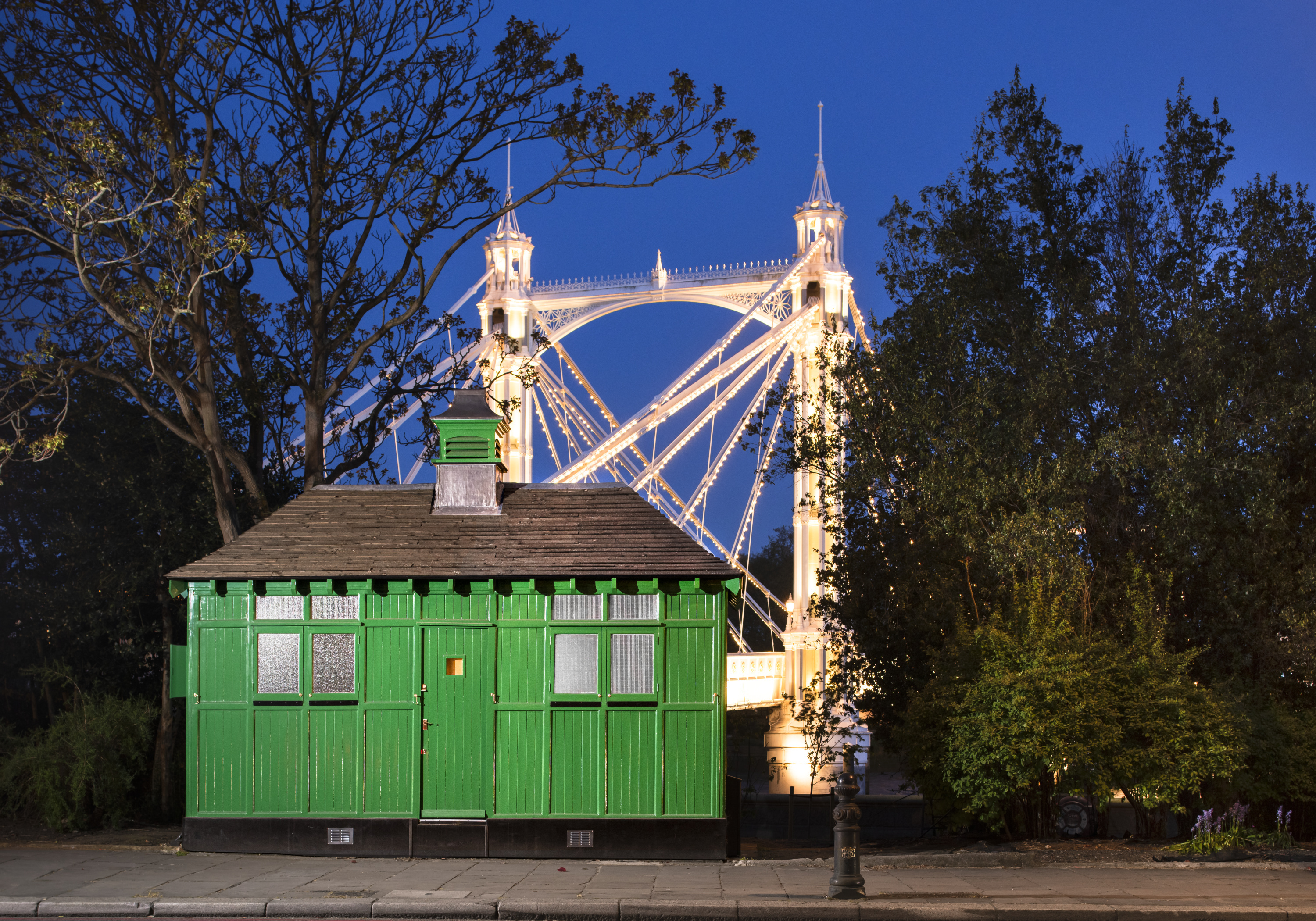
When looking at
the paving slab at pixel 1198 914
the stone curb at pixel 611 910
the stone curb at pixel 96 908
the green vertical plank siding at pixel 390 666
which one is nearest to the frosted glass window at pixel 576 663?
the green vertical plank siding at pixel 390 666

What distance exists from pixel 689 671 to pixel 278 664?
3.77 meters

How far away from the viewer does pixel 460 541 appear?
11547 millimetres

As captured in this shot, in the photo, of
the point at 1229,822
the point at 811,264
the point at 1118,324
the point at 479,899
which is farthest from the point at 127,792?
the point at 811,264

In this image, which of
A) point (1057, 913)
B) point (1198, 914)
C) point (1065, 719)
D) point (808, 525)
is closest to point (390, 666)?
point (1057, 913)

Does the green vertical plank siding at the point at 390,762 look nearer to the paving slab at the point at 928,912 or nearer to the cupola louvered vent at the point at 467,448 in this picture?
the cupola louvered vent at the point at 467,448

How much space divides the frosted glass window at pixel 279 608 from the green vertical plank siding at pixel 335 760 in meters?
0.87

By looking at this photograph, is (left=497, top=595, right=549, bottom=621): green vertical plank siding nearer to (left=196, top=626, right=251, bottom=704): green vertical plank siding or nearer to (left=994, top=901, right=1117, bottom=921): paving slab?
(left=196, top=626, right=251, bottom=704): green vertical plank siding

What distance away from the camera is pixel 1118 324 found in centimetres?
1580

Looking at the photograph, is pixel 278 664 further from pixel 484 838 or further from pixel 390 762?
pixel 484 838

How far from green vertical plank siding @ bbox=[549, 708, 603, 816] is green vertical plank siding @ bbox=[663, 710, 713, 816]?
62cm

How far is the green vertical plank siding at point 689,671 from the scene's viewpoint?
11.0 m

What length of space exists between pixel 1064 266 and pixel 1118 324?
148cm

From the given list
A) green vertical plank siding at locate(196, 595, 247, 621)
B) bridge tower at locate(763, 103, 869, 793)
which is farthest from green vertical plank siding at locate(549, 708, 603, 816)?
bridge tower at locate(763, 103, 869, 793)

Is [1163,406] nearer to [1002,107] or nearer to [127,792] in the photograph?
[1002,107]
